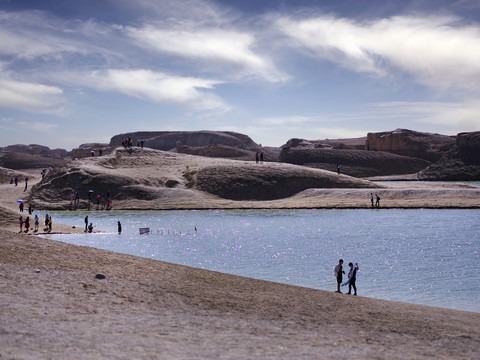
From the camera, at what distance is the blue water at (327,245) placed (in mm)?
23477

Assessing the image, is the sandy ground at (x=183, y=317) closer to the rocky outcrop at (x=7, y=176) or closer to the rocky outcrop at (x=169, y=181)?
the rocky outcrop at (x=169, y=181)

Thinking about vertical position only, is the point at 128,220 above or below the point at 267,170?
below

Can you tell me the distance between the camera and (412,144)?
172m

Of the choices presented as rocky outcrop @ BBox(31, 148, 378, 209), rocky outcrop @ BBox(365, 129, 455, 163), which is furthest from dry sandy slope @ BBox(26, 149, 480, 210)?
rocky outcrop @ BBox(365, 129, 455, 163)

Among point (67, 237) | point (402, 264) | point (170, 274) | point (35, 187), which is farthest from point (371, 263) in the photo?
point (35, 187)

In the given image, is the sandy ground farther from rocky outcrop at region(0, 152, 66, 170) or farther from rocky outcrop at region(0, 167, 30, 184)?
rocky outcrop at region(0, 152, 66, 170)

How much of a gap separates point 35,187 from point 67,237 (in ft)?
150

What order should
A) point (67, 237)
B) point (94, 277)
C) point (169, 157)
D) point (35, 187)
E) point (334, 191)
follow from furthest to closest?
point (169, 157) < point (35, 187) < point (334, 191) < point (67, 237) < point (94, 277)

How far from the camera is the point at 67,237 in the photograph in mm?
39625

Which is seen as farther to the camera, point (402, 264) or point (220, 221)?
point (220, 221)

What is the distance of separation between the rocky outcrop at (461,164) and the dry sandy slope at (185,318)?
128087 mm

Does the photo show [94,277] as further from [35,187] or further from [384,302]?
[35,187]

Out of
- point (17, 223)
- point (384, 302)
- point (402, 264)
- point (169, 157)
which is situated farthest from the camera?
point (169, 157)

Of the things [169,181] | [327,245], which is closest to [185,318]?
[327,245]
